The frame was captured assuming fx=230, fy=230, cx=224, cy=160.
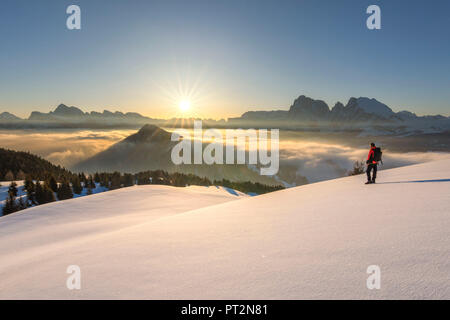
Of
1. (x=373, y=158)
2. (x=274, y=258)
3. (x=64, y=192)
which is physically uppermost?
(x=373, y=158)

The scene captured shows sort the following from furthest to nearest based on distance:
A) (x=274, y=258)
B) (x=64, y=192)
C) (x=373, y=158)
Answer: (x=64, y=192) → (x=373, y=158) → (x=274, y=258)

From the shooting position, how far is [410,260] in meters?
3.31

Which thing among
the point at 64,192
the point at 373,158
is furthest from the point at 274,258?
the point at 64,192

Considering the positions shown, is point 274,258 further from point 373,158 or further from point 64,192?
point 64,192

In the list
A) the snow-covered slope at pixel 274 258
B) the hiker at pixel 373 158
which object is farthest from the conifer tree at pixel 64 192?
the hiker at pixel 373 158

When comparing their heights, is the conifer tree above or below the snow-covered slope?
below

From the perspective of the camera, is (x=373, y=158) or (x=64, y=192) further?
(x=64, y=192)

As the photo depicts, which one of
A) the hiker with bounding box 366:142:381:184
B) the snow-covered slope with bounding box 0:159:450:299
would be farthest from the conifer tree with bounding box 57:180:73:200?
the hiker with bounding box 366:142:381:184

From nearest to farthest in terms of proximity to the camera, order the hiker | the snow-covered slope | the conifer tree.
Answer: the snow-covered slope < the hiker < the conifer tree

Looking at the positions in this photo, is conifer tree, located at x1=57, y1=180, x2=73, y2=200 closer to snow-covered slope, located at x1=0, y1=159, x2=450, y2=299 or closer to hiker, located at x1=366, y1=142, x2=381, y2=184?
snow-covered slope, located at x1=0, y1=159, x2=450, y2=299

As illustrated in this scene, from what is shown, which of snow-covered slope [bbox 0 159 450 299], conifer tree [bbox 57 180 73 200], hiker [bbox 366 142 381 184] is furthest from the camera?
conifer tree [bbox 57 180 73 200]

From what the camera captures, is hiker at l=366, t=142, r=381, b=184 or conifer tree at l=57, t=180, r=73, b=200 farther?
conifer tree at l=57, t=180, r=73, b=200
